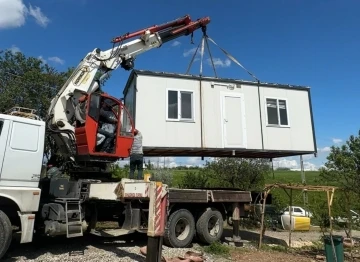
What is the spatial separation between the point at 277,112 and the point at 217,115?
243cm

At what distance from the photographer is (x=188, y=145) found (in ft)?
37.5

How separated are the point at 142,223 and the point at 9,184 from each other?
2963 millimetres

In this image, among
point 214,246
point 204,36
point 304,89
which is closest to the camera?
point 214,246

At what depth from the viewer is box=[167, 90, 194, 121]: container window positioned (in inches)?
452

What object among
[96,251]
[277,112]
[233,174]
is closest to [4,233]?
[96,251]

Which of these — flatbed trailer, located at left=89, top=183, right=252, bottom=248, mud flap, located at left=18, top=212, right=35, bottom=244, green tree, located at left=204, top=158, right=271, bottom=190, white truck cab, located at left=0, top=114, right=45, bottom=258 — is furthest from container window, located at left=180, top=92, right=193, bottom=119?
green tree, located at left=204, top=158, right=271, bottom=190

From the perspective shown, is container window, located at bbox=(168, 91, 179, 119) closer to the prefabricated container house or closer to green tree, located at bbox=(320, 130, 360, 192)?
the prefabricated container house

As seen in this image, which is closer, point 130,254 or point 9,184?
point 9,184

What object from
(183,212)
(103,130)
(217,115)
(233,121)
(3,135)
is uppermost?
(217,115)

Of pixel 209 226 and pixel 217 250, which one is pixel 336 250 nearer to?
pixel 217 250

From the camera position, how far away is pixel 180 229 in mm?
9078

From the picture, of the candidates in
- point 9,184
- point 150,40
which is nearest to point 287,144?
point 150,40

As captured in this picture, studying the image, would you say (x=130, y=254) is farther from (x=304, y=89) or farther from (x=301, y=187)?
(x=304, y=89)

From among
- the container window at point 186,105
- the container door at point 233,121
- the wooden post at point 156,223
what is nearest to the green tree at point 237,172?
the container door at point 233,121
